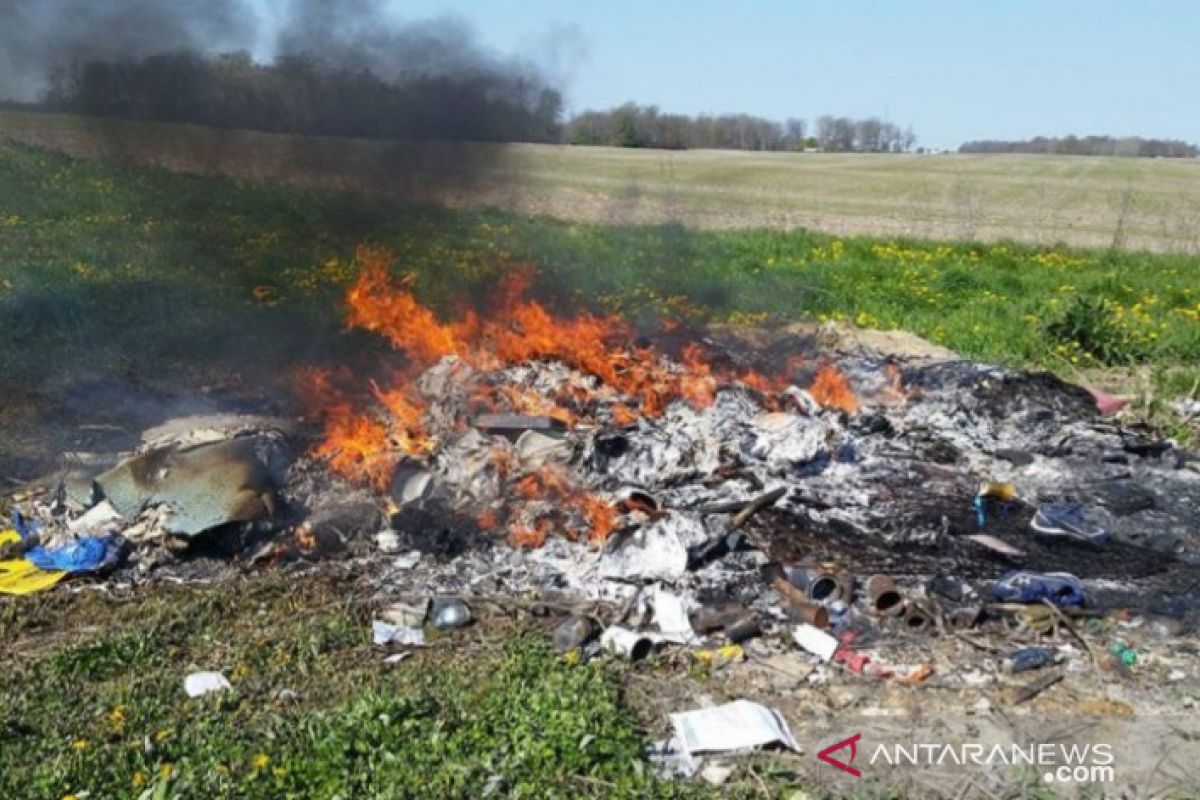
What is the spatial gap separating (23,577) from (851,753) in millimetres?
5120

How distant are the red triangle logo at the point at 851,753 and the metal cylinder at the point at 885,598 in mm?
1240

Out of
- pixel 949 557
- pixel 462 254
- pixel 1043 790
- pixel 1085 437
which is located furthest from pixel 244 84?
pixel 1043 790

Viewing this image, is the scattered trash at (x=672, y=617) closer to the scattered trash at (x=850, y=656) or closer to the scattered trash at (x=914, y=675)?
the scattered trash at (x=850, y=656)

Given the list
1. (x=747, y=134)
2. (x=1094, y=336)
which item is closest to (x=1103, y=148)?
(x=747, y=134)

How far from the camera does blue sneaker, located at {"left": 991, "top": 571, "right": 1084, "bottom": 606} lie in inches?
224

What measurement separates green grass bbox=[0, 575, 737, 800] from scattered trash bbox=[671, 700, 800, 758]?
0.22m

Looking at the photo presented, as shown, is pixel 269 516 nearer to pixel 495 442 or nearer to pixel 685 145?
pixel 495 442

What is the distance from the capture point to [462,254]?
15.0 metres

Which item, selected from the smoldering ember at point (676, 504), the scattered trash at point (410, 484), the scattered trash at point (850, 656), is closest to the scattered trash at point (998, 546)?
the smoldering ember at point (676, 504)

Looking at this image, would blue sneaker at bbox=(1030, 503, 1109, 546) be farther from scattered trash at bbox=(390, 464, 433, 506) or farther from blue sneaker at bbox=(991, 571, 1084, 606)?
scattered trash at bbox=(390, 464, 433, 506)

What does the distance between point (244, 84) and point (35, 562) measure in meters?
5.19

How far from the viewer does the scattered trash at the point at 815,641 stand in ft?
17.1

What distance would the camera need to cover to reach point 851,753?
4371mm

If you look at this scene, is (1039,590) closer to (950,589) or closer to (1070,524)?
(950,589)
